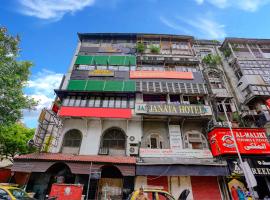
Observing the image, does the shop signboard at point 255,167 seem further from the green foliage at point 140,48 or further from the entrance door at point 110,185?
the green foliage at point 140,48

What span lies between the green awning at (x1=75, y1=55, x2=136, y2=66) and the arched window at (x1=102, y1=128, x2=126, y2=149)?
9046 millimetres

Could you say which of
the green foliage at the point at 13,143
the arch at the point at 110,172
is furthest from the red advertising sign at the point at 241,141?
the green foliage at the point at 13,143

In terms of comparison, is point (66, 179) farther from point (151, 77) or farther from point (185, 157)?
point (151, 77)

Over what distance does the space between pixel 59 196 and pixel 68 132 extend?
23.7 feet

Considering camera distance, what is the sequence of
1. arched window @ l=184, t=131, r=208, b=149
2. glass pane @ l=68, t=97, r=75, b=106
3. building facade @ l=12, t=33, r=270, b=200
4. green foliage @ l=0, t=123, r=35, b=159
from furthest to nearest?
green foliage @ l=0, t=123, r=35, b=159 → glass pane @ l=68, t=97, r=75, b=106 → arched window @ l=184, t=131, r=208, b=149 → building facade @ l=12, t=33, r=270, b=200

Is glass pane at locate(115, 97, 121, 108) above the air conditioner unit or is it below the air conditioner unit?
above

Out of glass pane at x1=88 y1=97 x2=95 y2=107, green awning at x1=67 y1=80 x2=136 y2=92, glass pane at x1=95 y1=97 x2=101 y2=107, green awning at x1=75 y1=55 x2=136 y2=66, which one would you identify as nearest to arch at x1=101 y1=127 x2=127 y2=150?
glass pane at x1=95 y1=97 x2=101 y2=107

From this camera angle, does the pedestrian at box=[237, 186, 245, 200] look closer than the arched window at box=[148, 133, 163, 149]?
Yes

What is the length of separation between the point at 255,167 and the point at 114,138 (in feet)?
41.5

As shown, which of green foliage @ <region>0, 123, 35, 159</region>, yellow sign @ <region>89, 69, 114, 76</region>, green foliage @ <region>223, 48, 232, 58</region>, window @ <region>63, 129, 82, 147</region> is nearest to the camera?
window @ <region>63, 129, 82, 147</region>

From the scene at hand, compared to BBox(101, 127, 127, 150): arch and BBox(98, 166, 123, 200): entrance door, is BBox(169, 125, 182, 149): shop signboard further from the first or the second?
BBox(98, 166, 123, 200): entrance door

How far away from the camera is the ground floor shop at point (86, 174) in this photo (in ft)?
40.1

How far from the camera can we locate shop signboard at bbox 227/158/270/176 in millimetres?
13711

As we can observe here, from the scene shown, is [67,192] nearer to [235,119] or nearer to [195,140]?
[195,140]
